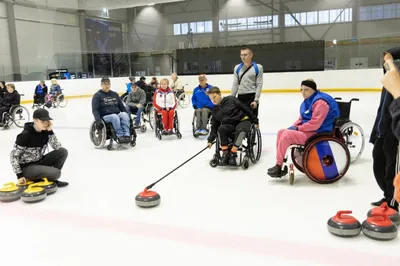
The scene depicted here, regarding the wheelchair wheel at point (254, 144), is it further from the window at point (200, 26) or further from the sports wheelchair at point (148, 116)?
the window at point (200, 26)

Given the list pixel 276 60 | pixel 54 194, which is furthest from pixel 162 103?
pixel 276 60

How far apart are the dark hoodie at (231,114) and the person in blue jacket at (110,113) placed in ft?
4.84

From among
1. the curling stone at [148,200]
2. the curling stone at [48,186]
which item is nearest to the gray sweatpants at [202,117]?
the curling stone at [48,186]

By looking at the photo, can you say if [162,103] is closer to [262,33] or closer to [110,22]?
[262,33]

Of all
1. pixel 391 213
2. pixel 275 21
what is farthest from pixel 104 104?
pixel 275 21

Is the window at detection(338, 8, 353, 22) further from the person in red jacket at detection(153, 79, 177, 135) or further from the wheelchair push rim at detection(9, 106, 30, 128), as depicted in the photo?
the wheelchair push rim at detection(9, 106, 30, 128)

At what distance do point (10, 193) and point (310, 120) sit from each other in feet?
8.00

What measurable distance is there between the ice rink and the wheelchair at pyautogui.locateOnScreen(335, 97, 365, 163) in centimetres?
16

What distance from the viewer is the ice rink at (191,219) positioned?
6.64 feet

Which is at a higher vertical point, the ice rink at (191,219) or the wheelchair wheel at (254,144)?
the wheelchair wheel at (254,144)

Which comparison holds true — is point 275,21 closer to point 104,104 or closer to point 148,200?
point 104,104

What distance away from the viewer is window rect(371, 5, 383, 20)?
13.8 m

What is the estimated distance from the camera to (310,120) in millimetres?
3080

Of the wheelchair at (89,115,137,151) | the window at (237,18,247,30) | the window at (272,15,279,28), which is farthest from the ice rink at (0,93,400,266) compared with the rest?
the window at (237,18,247,30)
